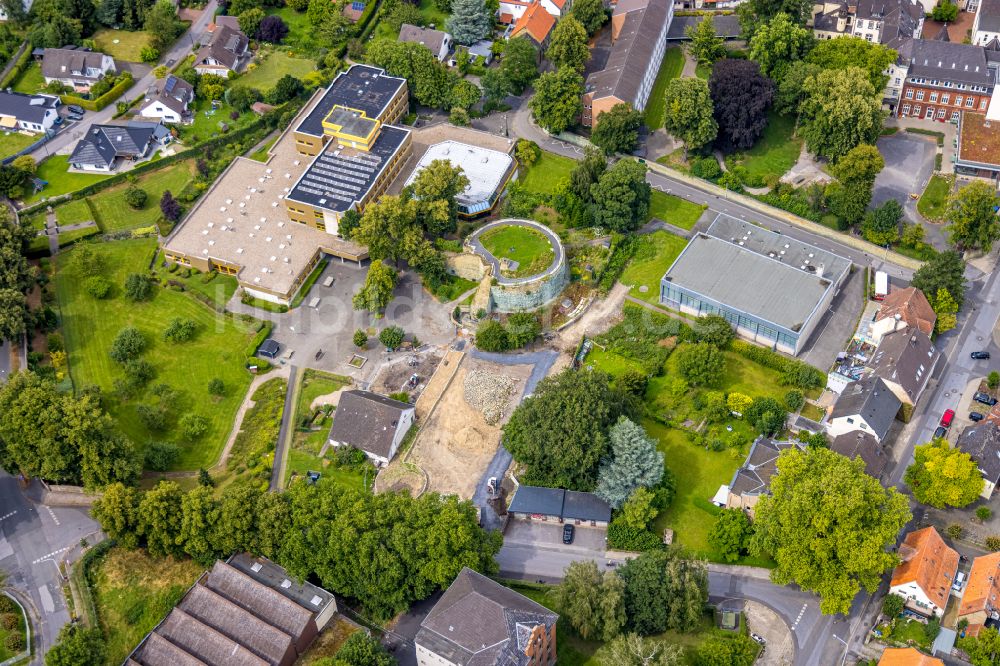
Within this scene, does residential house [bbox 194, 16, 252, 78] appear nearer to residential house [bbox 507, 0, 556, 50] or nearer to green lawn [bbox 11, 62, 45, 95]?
green lawn [bbox 11, 62, 45, 95]

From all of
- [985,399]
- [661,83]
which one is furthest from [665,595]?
[661,83]

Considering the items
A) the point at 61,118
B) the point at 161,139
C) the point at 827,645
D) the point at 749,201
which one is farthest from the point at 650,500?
the point at 61,118

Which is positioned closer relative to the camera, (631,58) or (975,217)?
(975,217)

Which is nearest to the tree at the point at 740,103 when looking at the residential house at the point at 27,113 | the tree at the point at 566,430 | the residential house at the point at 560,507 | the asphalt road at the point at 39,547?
the tree at the point at 566,430

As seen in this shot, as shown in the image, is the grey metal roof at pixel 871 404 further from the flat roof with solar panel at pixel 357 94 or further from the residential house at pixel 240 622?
the flat roof with solar panel at pixel 357 94

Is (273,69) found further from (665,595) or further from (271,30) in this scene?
(665,595)

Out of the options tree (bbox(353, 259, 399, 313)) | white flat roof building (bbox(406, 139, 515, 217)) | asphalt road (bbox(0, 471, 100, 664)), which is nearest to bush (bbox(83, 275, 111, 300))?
asphalt road (bbox(0, 471, 100, 664))
